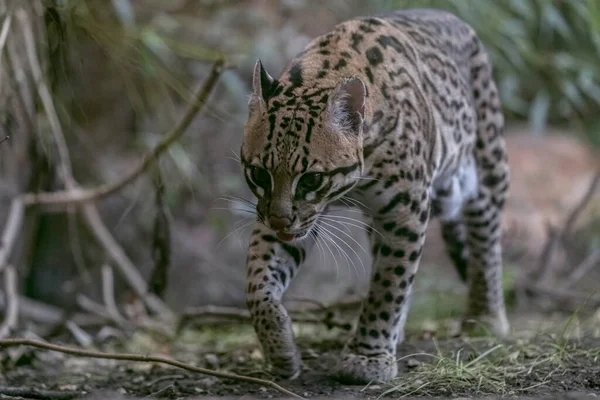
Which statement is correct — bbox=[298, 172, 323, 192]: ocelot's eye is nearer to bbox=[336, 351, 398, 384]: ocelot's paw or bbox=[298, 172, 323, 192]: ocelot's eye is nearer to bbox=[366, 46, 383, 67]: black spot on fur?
bbox=[366, 46, 383, 67]: black spot on fur

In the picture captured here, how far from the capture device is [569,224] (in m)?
8.28

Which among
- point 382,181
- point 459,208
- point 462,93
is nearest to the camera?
point 382,181

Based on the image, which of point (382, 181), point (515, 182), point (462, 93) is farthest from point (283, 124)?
point (515, 182)

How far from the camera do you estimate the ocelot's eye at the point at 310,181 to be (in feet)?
13.8

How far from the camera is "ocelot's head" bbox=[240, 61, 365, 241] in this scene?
418cm

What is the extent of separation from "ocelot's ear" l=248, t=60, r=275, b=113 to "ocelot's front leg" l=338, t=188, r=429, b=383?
2.95 feet

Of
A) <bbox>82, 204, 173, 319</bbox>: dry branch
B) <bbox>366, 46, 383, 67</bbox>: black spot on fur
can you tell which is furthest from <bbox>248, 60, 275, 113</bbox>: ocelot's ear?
<bbox>82, 204, 173, 319</bbox>: dry branch

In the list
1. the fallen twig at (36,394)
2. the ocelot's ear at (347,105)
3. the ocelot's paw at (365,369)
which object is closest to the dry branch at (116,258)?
the ocelot's paw at (365,369)

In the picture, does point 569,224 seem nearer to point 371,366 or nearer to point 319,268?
point 319,268

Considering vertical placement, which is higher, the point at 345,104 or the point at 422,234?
the point at 345,104

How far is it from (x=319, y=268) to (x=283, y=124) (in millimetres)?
5559

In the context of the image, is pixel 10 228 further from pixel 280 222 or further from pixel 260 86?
pixel 280 222

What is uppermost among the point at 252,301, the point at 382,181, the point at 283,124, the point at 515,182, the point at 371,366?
the point at 283,124

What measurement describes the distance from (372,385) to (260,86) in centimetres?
164
